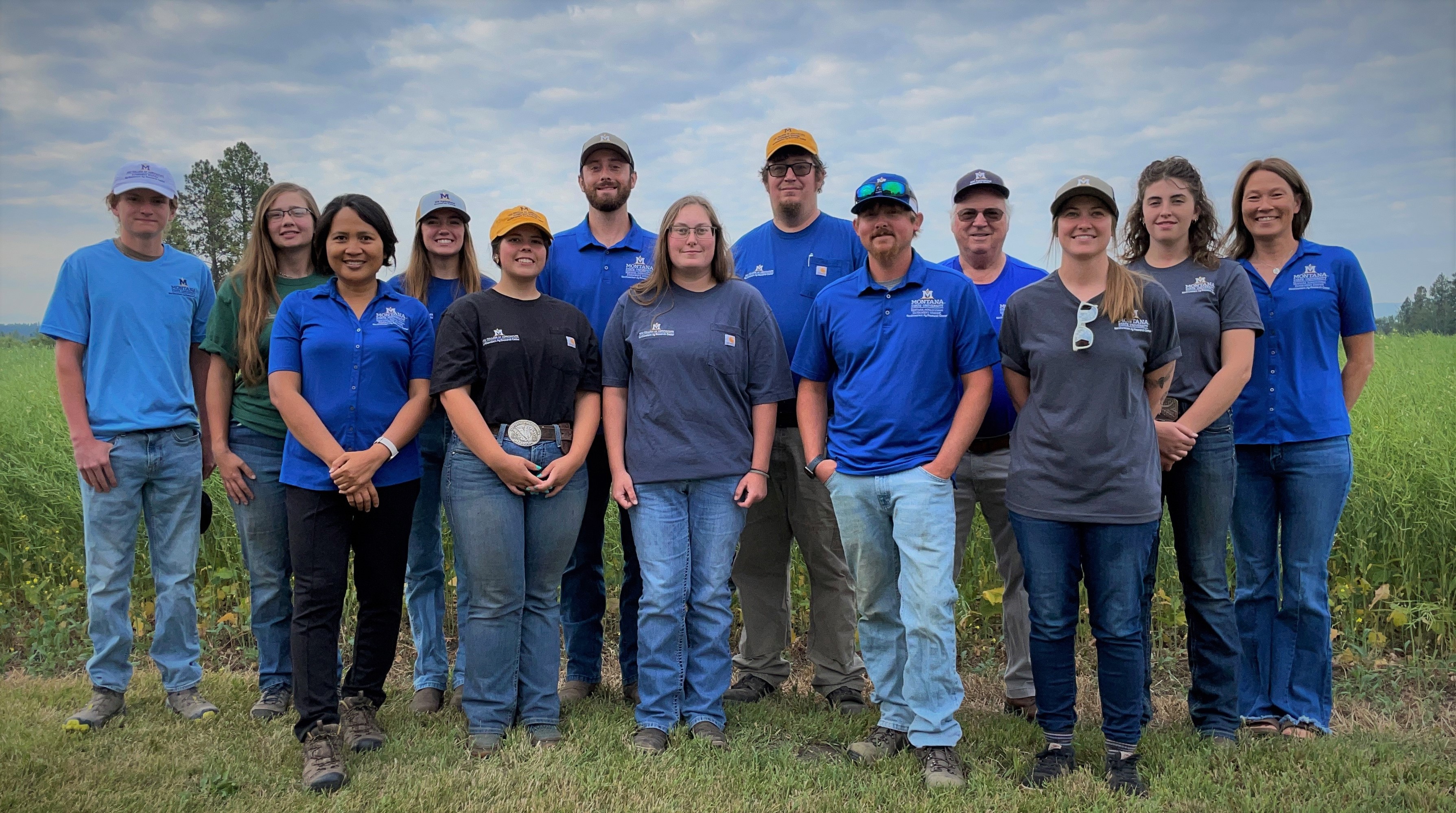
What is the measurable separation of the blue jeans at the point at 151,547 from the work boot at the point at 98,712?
0.04 meters

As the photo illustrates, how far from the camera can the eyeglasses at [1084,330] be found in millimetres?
3588

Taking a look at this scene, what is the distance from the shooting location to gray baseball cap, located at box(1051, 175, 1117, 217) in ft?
12.1

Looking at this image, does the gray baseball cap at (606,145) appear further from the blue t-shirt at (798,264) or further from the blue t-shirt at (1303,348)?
the blue t-shirt at (1303,348)

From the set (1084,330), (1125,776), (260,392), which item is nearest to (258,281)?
(260,392)

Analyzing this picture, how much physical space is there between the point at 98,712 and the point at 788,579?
3.57m

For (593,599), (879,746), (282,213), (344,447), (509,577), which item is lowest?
(879,746)

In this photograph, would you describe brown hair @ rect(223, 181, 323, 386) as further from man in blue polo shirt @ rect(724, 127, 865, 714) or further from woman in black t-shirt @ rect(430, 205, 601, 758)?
man in blue polo shirt @ rect(724, 127, 865, 714)

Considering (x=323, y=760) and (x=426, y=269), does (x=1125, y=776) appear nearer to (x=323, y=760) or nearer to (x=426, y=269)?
(x=323, y=760)

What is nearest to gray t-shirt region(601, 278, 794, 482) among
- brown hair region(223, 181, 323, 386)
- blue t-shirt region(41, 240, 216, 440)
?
brown hair region(223, 181, 323, 386)

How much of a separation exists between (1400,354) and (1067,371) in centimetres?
1760

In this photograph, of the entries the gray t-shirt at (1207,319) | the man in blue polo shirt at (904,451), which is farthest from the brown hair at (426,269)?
the gray t-shirt at (1207,319)

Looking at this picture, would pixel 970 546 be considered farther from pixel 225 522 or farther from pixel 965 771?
pixel 225 522

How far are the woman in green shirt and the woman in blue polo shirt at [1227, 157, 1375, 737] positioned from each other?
449cm

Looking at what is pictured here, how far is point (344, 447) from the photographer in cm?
400
